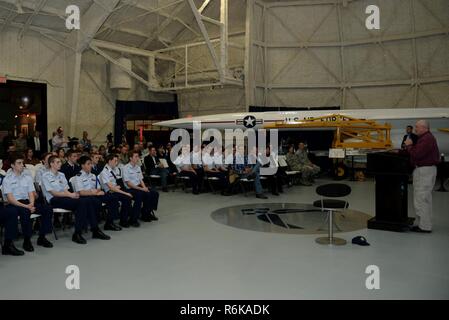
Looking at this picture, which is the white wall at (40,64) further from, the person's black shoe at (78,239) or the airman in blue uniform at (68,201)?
the person's black shoe at (78,239)

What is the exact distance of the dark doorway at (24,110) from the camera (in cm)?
1364

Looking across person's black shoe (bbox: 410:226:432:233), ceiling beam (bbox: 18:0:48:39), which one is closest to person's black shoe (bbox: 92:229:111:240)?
person's black shoe (bbox: 410:226:432:233)

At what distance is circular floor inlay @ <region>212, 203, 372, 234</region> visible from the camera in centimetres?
586

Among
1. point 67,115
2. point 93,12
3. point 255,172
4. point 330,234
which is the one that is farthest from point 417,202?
point 67,115

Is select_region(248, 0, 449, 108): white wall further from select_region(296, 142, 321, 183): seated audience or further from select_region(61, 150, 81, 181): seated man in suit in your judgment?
select_region(61, 150, 81, 181): seated man in suit

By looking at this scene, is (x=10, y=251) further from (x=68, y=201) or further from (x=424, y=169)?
(x=424, y=169)

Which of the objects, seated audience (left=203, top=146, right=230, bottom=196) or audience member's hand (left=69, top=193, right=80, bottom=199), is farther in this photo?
seated audience (left=203, top=146, right=230, bottom=196)

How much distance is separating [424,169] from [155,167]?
6446 millimetres

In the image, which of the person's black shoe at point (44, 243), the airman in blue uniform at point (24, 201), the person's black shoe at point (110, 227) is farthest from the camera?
the person's black shoe at point (110, 227)

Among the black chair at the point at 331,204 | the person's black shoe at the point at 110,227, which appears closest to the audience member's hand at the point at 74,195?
the person's black shoe at the point at 110,227

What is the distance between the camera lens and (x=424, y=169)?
538 centimetres

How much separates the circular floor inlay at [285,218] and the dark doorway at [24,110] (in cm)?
957
